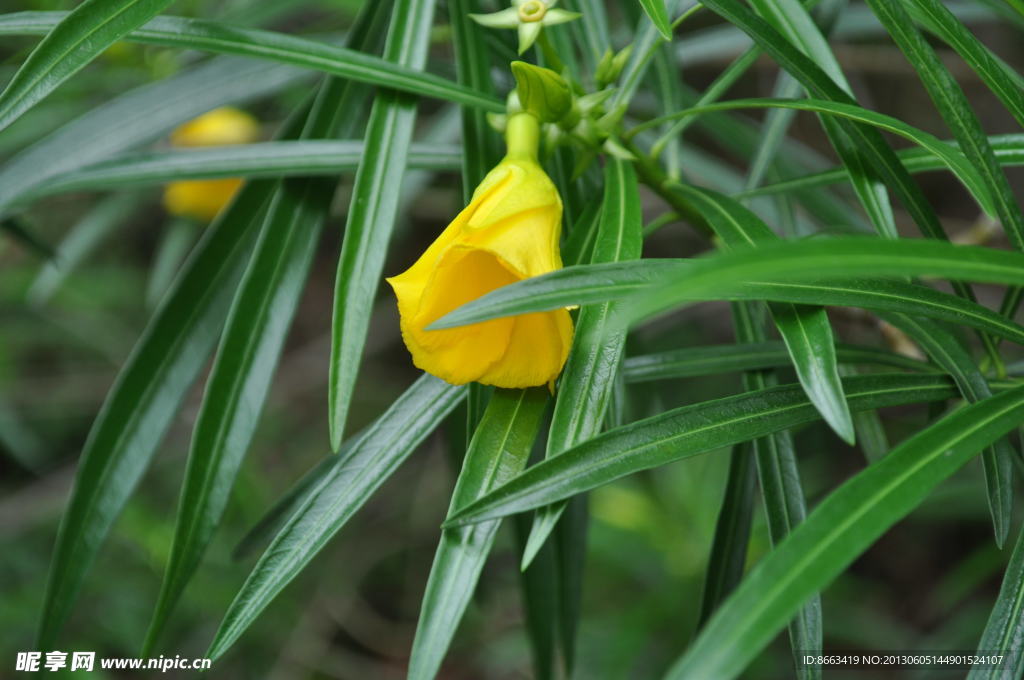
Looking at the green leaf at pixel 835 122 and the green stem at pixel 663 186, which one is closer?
the green leaf at pixel 835 122

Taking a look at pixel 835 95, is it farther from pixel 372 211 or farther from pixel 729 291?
pixel 372 211

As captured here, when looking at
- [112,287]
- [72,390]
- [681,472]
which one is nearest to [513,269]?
[681,472]

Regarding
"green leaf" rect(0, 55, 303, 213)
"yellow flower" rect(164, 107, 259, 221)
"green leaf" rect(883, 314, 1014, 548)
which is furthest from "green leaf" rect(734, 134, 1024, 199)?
"yellow flower" rect(164, 107, 259, 221)

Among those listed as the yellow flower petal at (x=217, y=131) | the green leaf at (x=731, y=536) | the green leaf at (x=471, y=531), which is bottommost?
the green leaf at (x=731, y=536)

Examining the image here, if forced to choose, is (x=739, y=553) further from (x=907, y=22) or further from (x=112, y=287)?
(x=112, y=287)

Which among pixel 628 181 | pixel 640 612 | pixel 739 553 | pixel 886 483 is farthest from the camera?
pixel 640 612

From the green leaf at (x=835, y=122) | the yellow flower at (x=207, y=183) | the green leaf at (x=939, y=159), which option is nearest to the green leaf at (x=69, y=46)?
the green leaf at (x=835, y=122)

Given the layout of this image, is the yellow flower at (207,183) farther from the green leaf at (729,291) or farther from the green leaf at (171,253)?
the green leaf at (729,291)
